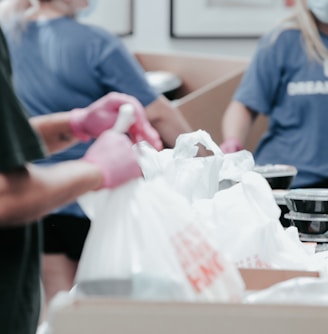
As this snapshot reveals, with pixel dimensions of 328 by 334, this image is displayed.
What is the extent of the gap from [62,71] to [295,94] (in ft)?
2.50

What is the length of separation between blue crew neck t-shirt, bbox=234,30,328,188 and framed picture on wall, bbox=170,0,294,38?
1502 mm

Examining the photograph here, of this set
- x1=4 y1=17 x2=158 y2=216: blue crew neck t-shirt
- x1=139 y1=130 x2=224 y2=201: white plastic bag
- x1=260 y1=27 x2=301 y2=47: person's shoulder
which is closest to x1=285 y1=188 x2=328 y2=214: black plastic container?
x1=139 y1=130 x2=224 y2=201: white plastic bag

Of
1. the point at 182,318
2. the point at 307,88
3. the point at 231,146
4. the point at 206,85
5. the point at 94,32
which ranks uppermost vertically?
the point at 182,318

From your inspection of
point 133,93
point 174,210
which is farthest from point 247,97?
point 174,210

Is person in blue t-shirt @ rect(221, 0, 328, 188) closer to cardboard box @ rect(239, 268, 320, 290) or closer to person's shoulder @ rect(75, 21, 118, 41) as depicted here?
person's shoulder @ rect(75, 21, 118, 41)

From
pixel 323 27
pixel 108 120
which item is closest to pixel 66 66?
A: pixel 323 27

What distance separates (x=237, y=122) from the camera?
3164 millimetres

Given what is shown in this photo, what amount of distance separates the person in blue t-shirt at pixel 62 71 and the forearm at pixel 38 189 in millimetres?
1444

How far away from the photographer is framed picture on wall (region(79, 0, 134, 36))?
4.48 meters

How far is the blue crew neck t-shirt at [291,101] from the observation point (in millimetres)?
3020

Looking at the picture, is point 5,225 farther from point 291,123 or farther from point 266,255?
point 291,123

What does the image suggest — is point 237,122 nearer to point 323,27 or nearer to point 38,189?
point 323,27

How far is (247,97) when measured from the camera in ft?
10.4

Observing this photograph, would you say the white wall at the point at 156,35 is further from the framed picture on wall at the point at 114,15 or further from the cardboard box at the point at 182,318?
the cardboard box at the point at 182,318
